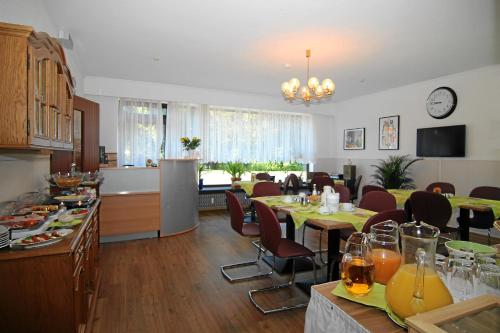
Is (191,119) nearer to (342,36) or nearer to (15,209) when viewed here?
(342,36)

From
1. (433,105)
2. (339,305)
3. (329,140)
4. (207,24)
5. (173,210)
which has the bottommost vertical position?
(173,210)

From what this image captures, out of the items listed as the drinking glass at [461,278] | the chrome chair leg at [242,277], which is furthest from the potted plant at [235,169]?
the drinking glass at [461,278]

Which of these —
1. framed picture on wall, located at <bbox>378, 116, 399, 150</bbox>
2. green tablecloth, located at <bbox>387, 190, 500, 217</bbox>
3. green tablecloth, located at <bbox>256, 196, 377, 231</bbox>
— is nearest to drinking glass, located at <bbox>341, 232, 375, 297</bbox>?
green tablecloth, located at <bbox>256, 196, 377, 231</bbox>

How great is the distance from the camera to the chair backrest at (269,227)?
2379 millimetres

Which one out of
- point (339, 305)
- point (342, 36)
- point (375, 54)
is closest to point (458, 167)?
point (375, 54)

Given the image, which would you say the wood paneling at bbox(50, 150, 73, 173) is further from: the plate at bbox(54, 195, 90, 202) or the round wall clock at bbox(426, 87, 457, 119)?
the round wall clock at bbox(426, 87, 457, 119)

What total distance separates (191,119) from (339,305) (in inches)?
234

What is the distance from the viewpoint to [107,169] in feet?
13.5

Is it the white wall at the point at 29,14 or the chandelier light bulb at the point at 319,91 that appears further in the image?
the chandelier light bulb at the point at 319,91

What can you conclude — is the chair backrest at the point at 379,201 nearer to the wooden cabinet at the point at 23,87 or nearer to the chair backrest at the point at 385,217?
the chair backrest at the point at 385,217

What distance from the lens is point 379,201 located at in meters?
3.18

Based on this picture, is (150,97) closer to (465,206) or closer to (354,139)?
(354,139)

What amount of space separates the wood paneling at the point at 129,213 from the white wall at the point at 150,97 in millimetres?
1878

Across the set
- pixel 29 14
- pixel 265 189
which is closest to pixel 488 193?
pixel 265 189
